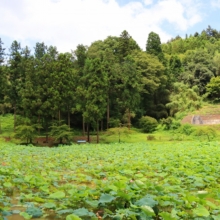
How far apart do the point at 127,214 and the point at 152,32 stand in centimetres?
3655

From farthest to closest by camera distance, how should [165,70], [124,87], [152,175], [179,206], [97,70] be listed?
[165,70] < [124,87] < [97,70] < [152,175] < [179,206]

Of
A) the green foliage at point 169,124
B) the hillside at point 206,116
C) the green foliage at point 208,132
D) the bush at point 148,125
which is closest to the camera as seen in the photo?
the green foliage at point 208,132

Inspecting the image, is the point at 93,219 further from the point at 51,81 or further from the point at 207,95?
the point at 207,95

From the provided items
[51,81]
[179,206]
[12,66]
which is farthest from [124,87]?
[179,206]

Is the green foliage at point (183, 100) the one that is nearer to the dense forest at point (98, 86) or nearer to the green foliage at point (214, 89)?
the dense forest at point (98, 86)

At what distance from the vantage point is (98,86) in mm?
20406

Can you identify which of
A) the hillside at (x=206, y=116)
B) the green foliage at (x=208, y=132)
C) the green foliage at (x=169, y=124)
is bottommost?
the green foliage at (x=208, y=132)

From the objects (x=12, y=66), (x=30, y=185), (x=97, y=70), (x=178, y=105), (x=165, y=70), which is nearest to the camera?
(x=30, y=185)

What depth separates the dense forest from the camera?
2053 centimetres

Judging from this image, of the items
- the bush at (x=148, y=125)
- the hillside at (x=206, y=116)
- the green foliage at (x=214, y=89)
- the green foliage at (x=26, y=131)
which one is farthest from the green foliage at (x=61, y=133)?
the green foliage at (x=214, y=89)

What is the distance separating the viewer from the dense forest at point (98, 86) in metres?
20.5

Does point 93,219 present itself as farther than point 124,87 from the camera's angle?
No

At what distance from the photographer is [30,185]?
12.5 feet

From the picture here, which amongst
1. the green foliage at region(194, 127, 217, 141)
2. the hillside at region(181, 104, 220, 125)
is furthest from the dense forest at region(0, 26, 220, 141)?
the green foliage at region(194, 127, 217, 141)
